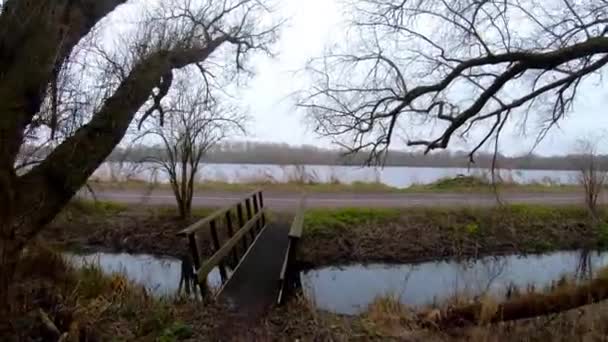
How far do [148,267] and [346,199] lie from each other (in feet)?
25.3

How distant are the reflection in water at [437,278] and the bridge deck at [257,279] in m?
0.87

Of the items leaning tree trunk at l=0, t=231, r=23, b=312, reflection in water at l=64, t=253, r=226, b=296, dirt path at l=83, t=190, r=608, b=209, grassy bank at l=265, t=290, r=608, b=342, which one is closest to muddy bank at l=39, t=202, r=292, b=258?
reflection in water at l=64, t=253, r=226, b=296

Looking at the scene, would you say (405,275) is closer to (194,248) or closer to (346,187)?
(194,248)

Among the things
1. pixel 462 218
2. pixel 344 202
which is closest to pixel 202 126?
pixel 344 202

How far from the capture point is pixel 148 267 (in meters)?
10.8

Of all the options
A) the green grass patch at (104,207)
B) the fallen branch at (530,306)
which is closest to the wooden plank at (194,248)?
the fallen branch at (530,306)

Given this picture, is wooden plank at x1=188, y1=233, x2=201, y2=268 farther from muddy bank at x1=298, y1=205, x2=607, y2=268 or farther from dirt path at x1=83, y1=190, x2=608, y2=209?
dirt path at x1=83, y1=190, x2=608, y2=209

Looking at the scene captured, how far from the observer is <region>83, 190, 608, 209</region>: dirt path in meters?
15.0

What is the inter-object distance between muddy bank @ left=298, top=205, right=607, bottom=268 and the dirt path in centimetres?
123

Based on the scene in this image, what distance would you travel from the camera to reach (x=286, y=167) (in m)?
21.6

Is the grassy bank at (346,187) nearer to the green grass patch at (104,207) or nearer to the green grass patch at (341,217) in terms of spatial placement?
the green grass patch at (104,207)

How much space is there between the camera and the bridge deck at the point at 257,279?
6.07 m

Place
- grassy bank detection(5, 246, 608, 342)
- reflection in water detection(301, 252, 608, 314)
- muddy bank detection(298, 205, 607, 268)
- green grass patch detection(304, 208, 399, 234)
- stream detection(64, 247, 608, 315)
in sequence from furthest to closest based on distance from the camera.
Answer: green grass patch detection(304, 208, 399, 234), muddy bank detection(298, 205, 607, 268), stream detection(64, 247, 608, 315), reflection in water detection(301, 252, 608, 314), grassy bank detection(5, 246, 608, 342)

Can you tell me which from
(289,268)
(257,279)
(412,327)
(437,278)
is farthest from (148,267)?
(412,327)
